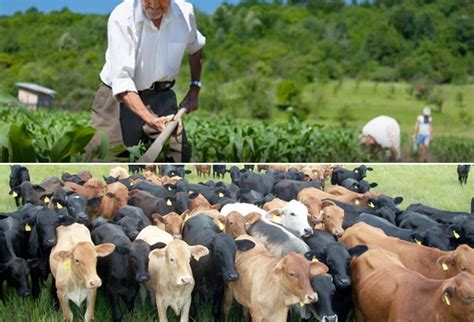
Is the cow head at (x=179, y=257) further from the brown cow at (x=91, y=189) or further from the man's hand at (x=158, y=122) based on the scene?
the man's hand at (x=158, y=122)

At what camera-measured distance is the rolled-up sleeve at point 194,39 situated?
3521 millimetres

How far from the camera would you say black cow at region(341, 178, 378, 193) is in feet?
9.92

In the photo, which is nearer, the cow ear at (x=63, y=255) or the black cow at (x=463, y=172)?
the cow ear at (x=63, y=255)

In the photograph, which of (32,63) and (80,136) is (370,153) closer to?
(80,136)

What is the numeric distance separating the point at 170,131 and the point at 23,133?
1.78ft

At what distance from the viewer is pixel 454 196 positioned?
2971 millimetres

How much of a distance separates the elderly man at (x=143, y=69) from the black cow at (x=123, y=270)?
1.70ft

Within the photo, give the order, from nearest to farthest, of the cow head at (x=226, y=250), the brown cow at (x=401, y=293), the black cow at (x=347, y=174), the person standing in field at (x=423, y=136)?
the brown cow at (x=401, y=293), the cow head at (x=226, y=250), the black cow at (x=347, y=174), the person standing in field at (x=423, y=136)

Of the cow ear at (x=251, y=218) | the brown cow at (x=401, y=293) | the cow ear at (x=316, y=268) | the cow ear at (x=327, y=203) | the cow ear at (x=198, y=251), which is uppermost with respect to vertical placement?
the cow ear at (x=327, y=203)

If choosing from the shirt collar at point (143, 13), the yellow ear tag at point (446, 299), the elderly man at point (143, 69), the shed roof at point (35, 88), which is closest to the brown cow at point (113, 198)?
the elderly man at point (143, 69)

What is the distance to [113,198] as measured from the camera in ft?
9.70

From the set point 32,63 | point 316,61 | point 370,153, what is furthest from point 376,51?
point 370,153

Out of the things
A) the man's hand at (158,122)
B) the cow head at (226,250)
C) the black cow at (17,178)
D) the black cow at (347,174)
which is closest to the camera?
the cow head at (226,250)

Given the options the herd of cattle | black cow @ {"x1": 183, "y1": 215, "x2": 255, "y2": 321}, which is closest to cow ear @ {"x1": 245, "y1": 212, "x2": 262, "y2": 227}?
the herd of cattle
